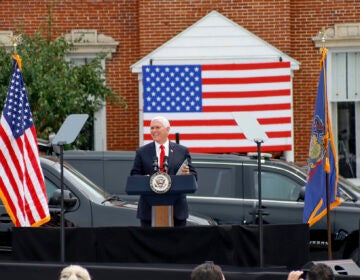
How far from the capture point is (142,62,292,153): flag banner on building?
18.8 metres

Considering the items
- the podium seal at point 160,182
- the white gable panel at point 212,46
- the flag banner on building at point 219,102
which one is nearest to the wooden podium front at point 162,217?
the podium seal at point 160,182

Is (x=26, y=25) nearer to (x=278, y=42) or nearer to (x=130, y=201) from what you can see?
(x=278, y=42)

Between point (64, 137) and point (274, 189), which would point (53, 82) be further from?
point (64, 137)

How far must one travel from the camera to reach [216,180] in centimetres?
1312

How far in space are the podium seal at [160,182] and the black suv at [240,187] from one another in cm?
335

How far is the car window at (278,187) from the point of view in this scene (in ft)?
42.8

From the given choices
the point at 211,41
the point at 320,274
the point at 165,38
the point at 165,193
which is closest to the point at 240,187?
the point at 165,193

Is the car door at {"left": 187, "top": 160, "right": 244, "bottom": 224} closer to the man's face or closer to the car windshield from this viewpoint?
the car windshield

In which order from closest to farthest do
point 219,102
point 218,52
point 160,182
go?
point 160,182, point 219,102, point 218,52

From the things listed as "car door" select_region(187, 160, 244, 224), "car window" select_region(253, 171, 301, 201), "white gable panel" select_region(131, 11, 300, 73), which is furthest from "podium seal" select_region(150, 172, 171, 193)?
"white gable panel" select_region(131, 11, 300, 73)

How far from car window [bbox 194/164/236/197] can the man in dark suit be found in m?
2.81

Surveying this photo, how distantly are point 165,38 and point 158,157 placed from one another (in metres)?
10.3

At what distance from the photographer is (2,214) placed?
11188 millimetres

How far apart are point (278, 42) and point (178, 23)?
1.84 m
